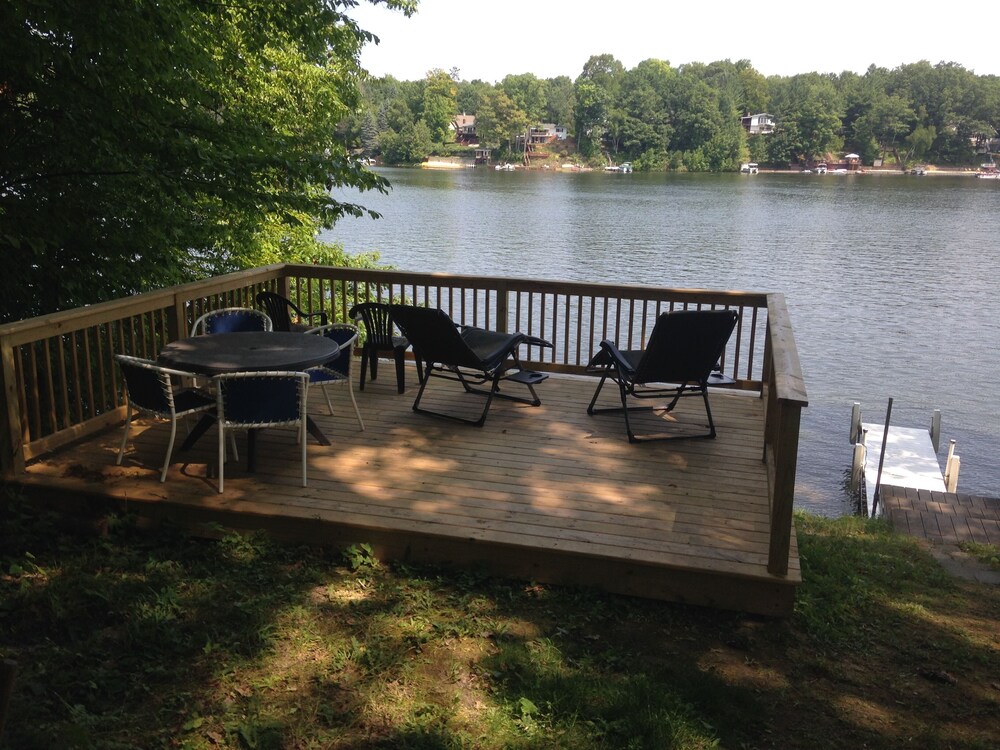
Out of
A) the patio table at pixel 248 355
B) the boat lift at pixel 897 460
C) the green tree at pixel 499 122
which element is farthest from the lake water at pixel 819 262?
the green tree at pixel 499 122

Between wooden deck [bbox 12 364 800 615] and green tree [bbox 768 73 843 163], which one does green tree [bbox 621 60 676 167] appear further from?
wooden deck [bbox 12 364 800 615]

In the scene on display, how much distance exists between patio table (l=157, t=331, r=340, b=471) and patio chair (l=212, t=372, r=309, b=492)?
0.18 meters

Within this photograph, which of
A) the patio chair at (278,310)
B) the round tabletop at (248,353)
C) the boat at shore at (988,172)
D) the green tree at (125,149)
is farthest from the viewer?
the boat at shore at (988,172)

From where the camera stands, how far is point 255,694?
2965 millimetres

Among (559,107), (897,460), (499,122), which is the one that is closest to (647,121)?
(559,107)

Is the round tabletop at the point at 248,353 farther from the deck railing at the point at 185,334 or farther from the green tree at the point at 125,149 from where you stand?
the green tree at the point at 125,149

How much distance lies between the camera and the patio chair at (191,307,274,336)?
5930 mm

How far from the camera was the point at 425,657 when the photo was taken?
324 centimetres

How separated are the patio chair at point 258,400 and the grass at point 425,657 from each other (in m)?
0.63

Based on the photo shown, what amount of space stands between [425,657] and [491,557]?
2.57 ft

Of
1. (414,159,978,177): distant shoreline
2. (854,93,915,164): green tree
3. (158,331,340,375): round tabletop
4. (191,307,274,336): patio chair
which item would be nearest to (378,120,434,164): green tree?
(414,159,978,177): distant shoreline

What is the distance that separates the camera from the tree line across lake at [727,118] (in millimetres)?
77000

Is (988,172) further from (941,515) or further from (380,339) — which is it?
(380,339)

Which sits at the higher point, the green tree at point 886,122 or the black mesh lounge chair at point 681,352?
the green tree at point 886,122
